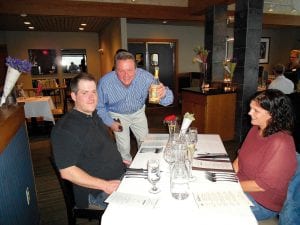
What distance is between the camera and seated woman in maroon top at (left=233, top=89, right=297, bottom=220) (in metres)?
1.39

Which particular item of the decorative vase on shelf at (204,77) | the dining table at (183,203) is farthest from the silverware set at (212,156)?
the decorative vase on shelf at (204,77)

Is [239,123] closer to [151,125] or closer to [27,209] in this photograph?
[151,125]

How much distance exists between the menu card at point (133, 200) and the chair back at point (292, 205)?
2.34 feet

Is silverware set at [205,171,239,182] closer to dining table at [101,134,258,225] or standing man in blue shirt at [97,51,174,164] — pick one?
dining table at [101,134,258,225]

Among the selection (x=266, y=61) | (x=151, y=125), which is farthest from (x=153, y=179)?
(x=266, y=61)

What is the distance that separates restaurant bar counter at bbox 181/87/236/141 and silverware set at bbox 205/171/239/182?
2793 millimetres

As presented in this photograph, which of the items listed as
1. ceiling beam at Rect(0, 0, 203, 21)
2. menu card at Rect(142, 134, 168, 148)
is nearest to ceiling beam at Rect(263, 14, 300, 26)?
ceiling beam at Rect(0, 0, 203, 21)

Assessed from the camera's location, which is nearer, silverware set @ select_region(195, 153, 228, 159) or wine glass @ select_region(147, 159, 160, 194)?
wine glass @ select_region(147, 159, 160, 194)

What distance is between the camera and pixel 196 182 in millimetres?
1386

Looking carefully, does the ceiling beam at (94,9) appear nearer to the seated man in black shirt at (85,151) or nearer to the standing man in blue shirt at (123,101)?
the standing man in blue shirt at (123,101)

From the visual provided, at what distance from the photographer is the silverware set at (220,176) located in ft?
4.63

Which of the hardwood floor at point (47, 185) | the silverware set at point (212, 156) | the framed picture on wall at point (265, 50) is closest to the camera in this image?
the silverware set at point (212, 156)

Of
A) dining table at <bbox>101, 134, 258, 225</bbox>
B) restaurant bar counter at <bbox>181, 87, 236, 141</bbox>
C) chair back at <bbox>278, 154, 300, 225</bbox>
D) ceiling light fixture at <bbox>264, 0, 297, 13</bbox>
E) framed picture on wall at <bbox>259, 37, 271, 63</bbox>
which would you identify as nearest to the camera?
dining table at <bbox>101, 134, 258, 225</bbox>

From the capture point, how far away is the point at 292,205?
1.29 m
